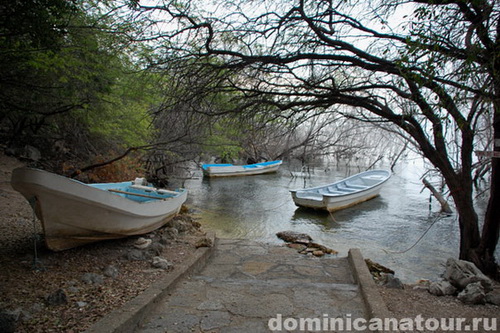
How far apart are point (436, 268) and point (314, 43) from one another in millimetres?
5735

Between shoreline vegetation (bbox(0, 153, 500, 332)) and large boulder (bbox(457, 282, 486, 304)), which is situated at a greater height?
shoreline vegetation (bbox(0, 153, 500, 332))

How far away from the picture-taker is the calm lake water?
795 centimetres

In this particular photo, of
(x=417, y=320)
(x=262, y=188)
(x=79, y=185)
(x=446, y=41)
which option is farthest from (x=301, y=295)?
(x=262, y=188)

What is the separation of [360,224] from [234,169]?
13376 mm

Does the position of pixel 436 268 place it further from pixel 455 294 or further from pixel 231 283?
pixel 231 283

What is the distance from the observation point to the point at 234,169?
2341 cm

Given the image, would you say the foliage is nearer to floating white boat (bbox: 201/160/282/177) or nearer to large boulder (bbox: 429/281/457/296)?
large boulder (bbox: 429/281/457/296)

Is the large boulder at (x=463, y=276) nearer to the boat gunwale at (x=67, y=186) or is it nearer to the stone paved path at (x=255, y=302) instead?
the stone paved path at (x=255, y=302)

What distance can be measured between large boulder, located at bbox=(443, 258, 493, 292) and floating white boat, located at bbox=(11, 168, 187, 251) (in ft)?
14.9

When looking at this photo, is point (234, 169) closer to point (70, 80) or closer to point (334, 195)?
point (334, 195)

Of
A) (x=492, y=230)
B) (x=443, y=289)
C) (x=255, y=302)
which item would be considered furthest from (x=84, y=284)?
(x=492, y=230)

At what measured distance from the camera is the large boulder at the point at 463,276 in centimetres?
388

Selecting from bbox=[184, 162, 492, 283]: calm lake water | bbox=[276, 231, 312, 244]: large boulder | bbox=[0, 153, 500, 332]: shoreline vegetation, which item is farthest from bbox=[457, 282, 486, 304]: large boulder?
bbox=[276, 231, 312, 244]: large boulder

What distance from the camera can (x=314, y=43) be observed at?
505cm
